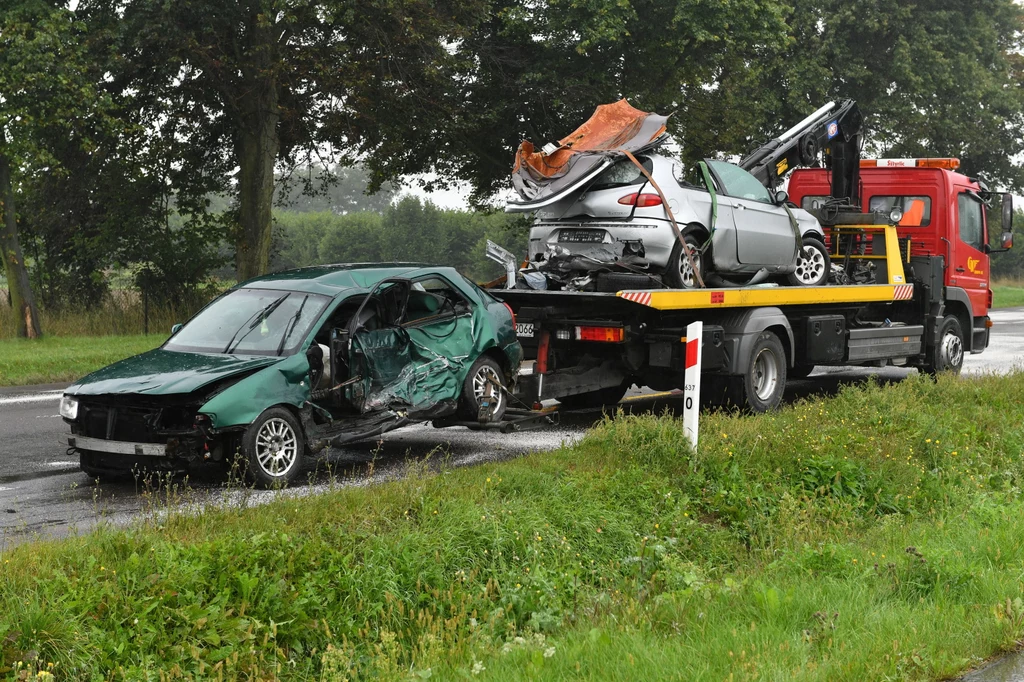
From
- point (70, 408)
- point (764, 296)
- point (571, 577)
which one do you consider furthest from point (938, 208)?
point (70, 408)

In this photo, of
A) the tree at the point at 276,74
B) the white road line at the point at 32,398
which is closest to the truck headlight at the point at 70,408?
the white road line at the point at 32,398

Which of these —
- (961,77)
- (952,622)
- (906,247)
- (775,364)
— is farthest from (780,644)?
(961,77)

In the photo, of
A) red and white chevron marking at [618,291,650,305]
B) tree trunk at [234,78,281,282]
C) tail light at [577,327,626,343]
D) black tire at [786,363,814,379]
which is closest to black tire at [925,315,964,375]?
black tire at [786,363,814,379]

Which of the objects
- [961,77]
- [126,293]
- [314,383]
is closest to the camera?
[314,383]

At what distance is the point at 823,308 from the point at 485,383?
4803mm

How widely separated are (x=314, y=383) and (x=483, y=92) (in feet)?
63.1

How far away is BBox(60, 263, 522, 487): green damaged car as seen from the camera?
8.07m

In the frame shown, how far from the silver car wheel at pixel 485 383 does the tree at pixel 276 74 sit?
11635mm

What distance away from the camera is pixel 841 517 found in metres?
7.76

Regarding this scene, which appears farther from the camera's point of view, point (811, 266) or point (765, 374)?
point (811, 266)

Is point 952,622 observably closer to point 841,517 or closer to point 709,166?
point 841,517

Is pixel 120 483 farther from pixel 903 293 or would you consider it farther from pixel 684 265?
pixel 903 293

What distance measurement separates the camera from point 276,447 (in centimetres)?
833

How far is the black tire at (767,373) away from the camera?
1172 cm
